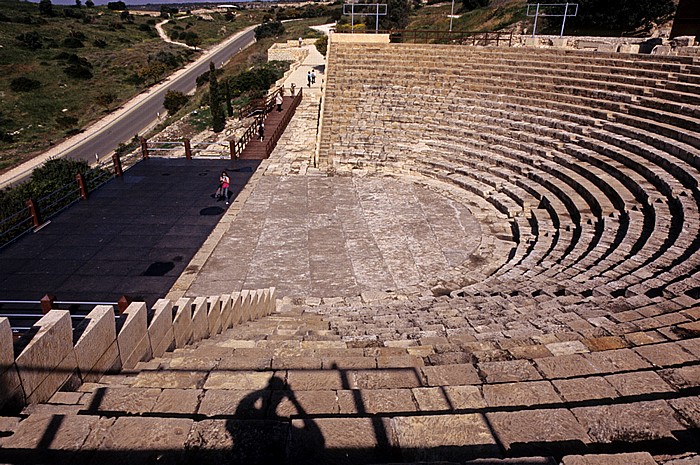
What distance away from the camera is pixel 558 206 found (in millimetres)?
13211

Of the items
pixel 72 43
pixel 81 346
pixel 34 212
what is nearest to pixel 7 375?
pixel 81 346

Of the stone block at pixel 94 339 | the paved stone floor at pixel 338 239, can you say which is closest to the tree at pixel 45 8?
the paved stone floor at pixel 338 239

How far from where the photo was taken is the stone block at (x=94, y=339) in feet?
15.4

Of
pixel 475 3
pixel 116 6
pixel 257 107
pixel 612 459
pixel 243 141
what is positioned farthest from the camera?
pixel 116 6

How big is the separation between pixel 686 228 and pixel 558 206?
168 inches

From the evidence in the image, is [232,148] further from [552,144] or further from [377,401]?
[377,401]

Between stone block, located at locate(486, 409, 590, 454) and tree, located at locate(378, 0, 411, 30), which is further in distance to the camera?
tree, located at locate(378, 0, 411, 30)

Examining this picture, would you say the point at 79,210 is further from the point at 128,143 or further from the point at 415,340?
the point at 128,143

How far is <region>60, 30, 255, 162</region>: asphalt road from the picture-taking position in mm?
39344

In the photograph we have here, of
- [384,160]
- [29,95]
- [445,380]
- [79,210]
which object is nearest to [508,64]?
[384,160]

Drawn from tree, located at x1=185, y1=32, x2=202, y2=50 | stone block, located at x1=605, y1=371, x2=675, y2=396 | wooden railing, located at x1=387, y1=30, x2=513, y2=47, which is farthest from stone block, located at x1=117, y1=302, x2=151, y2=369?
tree, located at x1=185, y1=32, x2=202, y2=50

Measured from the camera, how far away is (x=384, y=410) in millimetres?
3971

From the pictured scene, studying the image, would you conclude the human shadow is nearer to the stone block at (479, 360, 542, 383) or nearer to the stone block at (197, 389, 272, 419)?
the stone block at (197, 389, 272, 419)

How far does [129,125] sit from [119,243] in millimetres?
38234
